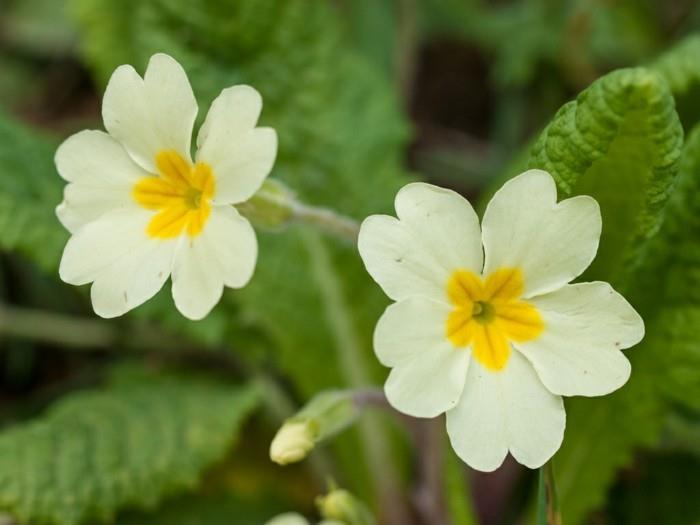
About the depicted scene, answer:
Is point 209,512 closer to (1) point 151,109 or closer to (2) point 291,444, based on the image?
(2) point 291,444

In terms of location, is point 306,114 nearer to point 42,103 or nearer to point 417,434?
point 417,434

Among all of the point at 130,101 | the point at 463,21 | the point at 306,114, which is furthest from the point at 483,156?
the point at 130,101

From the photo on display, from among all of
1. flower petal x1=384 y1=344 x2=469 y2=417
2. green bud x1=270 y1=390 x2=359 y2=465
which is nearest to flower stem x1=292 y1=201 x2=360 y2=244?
green bud x1=270 y1=390 x2=359 y2=465

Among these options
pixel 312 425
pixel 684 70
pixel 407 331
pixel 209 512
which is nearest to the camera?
pixel 407 331

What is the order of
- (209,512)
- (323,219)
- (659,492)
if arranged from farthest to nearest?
(209,512)
(659,492)
(323,219)

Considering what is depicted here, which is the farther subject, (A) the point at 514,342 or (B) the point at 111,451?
(B) the point at 111,451

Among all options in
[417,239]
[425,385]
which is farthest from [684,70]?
[425,385]
